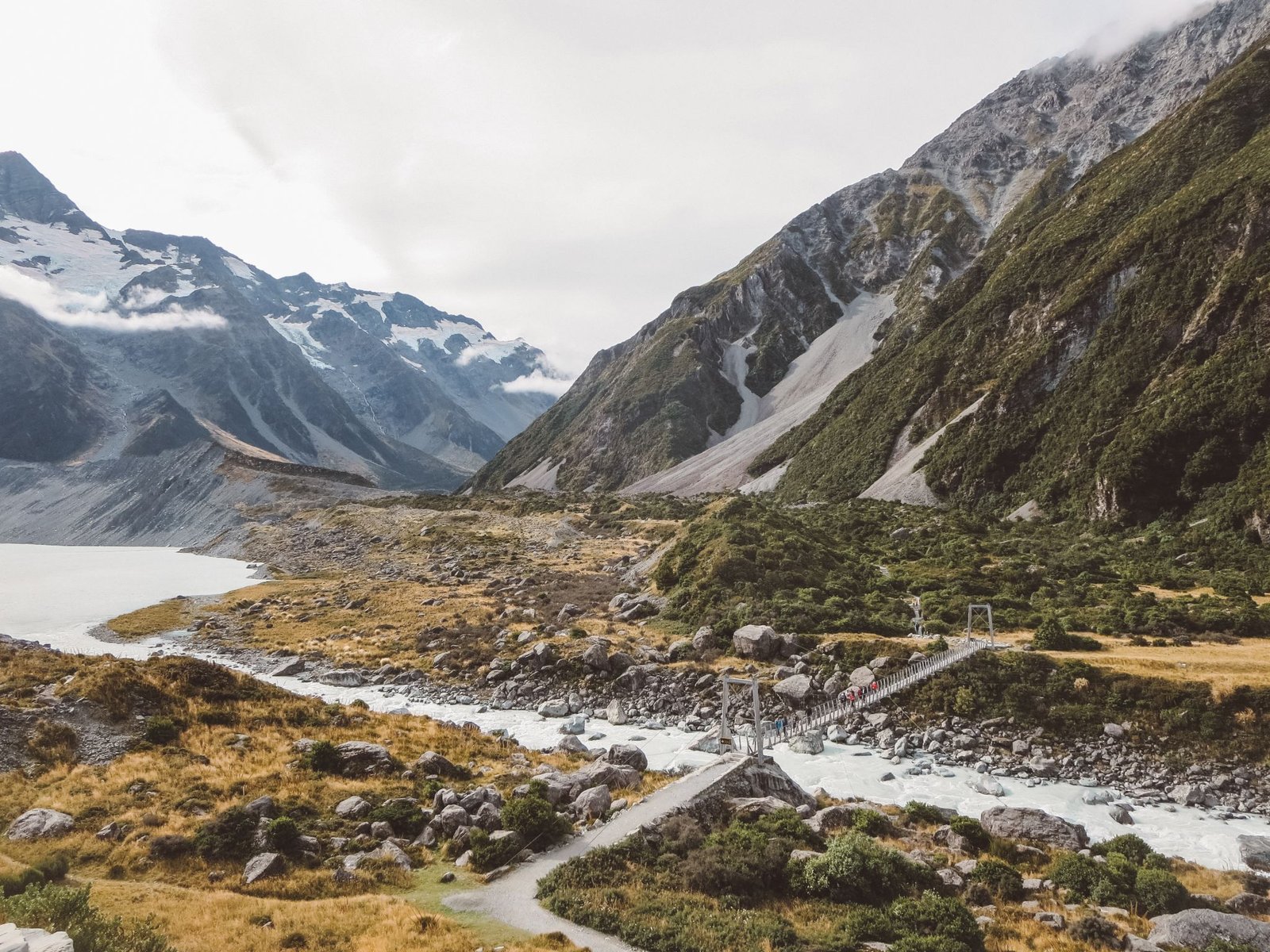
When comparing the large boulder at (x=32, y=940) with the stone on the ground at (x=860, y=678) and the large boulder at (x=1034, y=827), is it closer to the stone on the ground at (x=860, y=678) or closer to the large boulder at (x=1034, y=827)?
the large boulder at (x=1034, y=827)

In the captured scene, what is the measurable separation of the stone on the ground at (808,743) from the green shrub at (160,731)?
92.4ft

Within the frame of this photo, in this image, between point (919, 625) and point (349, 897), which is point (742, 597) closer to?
point (919, 625)

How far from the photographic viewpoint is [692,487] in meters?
165

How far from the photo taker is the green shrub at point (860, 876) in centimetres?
1864

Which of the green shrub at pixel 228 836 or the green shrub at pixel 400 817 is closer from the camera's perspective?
the green shrub at pixel 228 836

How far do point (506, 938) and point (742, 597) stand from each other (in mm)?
35814

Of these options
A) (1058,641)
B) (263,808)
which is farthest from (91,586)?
(1058,641)

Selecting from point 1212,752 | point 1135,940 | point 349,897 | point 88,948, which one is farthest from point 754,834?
point 1212,752

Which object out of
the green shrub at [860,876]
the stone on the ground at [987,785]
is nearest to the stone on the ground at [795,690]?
the stone on the ground at [987,785]

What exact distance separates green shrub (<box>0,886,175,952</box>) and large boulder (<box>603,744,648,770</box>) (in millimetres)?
17663

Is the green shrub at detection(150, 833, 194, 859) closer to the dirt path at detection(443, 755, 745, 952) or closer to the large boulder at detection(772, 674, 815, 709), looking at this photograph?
the dirt path at detection(443, 755, 745, 952)

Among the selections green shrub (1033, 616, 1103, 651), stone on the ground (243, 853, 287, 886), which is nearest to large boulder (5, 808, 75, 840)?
stone on the ground (243, 853, 287, 886)

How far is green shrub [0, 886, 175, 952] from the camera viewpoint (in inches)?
507

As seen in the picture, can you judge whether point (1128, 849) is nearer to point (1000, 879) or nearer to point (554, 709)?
point (1000, 879)
